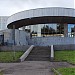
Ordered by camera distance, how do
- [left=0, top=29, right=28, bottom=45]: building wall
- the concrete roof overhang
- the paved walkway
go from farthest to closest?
the concrete roof overhang, [left=0, top=29, right=28, bottom=45]: building wall, the paved walkway

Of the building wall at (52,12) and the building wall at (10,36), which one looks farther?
the building wall at (52,12)

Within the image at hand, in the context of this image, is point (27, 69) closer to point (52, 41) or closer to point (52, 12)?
point (52, 12)

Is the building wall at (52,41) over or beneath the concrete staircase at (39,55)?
over

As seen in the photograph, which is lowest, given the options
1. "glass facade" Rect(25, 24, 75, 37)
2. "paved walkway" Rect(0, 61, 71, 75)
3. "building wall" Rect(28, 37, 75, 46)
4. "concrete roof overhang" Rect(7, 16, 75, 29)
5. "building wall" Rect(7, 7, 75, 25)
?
"paved walkway" Rect(0, 61, 71, 75)

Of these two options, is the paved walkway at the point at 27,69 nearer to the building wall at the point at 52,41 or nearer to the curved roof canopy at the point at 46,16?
the curved roof canopy at the point at 46,16

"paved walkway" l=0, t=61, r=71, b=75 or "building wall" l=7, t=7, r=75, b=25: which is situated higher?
"building wall" l=7, t=7, r=75, b=25

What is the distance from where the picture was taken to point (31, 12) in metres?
42.6

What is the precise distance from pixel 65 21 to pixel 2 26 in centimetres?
4830

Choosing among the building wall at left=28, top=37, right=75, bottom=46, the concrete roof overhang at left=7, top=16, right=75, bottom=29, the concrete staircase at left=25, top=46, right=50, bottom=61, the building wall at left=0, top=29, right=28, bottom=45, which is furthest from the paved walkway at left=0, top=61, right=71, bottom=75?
the concrete roof overhang at left=7, top=16, right=75, bottom=29

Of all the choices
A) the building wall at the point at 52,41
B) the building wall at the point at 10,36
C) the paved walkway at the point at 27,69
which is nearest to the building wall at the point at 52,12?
the building wall at the point at 10,36

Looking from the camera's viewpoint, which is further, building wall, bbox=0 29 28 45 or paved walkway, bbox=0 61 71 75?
building wall, bbox=0 29 28 45

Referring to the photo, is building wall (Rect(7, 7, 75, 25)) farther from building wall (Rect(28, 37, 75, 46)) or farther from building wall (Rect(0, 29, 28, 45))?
building wall (Rect(28, 37, 75, 46))

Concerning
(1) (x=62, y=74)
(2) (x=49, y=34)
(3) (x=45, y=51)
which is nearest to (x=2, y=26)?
(2) (x=49, y=34)

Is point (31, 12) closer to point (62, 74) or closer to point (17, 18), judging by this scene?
point (17, 18)
